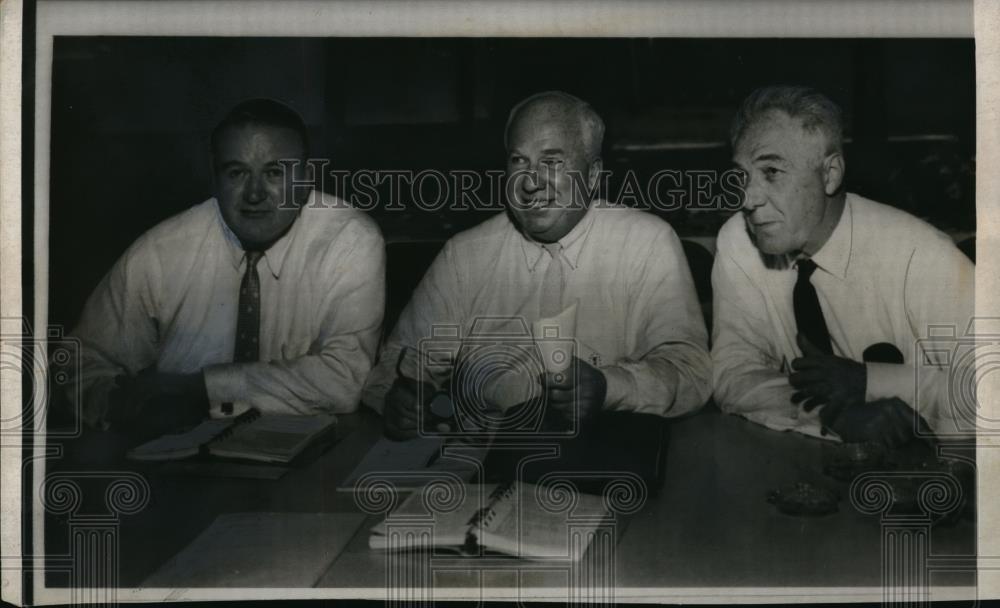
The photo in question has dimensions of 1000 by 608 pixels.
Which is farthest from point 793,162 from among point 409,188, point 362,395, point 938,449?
point 362,395

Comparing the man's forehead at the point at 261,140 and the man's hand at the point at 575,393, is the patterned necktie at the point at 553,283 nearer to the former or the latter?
the man's hand at the point at 575,393

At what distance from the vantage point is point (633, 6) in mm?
3984

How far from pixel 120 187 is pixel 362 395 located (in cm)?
125

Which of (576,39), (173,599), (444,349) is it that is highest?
(576,39)

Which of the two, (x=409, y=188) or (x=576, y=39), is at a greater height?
(x=576, y=39)

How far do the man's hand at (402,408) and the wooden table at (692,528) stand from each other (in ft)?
0.52

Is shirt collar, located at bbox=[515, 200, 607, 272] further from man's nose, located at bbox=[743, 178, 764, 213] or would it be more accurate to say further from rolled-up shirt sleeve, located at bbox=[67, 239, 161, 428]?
rolled-up shirt sleeve, located at bbox=[67, 239, 161, 428]

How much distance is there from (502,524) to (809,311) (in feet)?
4.75

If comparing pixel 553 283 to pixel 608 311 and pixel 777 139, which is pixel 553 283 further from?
pixel 777 139

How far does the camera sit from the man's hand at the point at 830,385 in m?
3.94

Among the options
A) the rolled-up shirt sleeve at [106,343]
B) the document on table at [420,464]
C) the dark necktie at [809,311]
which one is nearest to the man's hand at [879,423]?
the dark necktie at [809,311]

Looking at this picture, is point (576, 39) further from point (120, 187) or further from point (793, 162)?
point (120, 187)

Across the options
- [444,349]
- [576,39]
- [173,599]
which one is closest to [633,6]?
[576,39]

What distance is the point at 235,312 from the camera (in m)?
3.99
